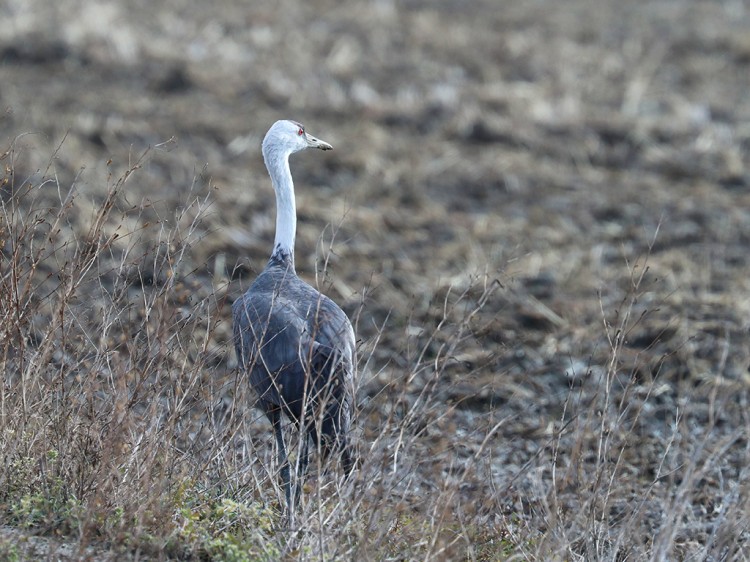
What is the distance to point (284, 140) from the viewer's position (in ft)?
22.4

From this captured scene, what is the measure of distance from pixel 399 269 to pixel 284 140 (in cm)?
361

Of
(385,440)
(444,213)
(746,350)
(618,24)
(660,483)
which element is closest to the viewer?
(385,440)

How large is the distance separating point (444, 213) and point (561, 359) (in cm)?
318

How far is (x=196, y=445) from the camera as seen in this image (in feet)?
17.9

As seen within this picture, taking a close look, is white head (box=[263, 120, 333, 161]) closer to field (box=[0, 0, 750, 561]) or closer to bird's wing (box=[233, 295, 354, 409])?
field (box=[0, 0, 750, 561])

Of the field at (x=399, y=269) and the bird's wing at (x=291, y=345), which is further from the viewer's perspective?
the bird's wing at (x=291, y=345)

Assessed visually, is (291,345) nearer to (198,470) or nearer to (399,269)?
(198,470)

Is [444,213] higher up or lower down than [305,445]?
lower down

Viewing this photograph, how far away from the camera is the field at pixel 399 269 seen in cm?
510

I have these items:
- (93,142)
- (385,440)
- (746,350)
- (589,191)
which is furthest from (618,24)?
(385,440)

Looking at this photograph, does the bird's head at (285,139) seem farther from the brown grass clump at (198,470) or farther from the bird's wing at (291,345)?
the brown grass clump at (198,470)

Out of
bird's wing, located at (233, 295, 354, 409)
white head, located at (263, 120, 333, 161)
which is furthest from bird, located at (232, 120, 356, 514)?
white head, located at (263, 120, 333, 161)

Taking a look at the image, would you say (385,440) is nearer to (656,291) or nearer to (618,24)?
(656,291)

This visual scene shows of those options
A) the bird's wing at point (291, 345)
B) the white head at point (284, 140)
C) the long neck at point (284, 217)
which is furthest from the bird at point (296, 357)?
the white head at point (284, 140)
